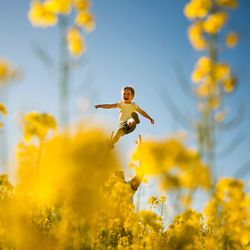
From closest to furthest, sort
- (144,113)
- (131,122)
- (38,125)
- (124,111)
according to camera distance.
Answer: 1. (38,125)
2. (131,122)
3. (124,111)
4. (144,113)

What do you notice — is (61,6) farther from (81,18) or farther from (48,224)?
(48,224)

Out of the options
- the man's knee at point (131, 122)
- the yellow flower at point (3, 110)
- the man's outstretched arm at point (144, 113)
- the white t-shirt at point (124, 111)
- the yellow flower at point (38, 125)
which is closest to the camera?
the yellow flower at point (38, 125)

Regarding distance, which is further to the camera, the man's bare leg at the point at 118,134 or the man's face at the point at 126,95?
the man's face at the point at 126,95

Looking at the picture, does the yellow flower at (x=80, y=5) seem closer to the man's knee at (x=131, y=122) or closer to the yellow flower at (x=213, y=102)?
the yellow flower at (x=213, y=102)

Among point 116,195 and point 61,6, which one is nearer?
point 61,6

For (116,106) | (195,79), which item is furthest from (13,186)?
(195,79)

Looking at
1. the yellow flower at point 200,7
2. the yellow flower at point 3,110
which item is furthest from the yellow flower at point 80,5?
the yellow flower at point 3,110

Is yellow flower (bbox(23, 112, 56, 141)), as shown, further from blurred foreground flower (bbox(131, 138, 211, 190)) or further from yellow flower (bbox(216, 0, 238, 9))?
yellow flower (bbox(216, 0, 238, 9))

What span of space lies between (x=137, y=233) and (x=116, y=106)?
2061mm

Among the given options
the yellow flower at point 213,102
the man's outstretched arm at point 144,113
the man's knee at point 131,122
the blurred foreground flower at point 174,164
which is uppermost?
the man's outstretched arm at point 144,113

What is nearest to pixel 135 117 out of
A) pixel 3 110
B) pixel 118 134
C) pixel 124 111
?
pixel 124 111

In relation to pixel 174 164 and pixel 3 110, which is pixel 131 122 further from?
pixel 174 164

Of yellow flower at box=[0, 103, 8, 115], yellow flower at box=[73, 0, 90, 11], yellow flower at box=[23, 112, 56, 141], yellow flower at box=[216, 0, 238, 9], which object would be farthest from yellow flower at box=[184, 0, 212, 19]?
yellow flower at box=[0, 103, 8, 115]

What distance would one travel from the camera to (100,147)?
2979 mm
